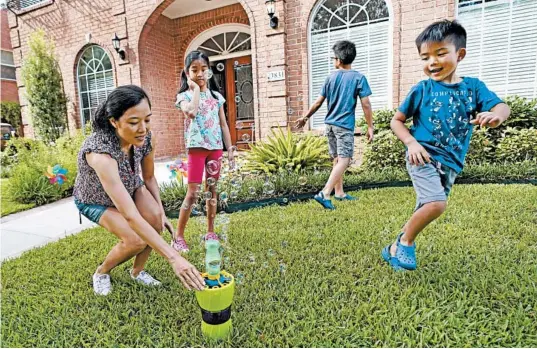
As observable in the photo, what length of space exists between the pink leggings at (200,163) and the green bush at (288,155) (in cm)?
228

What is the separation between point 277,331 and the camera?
1652 mm

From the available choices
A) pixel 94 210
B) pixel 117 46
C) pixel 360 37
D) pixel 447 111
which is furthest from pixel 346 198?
pixel 117 46

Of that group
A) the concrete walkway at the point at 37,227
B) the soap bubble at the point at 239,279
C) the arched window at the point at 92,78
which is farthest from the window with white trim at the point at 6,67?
the soap bubble at the point at 239,279

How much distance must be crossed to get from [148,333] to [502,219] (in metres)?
2.96

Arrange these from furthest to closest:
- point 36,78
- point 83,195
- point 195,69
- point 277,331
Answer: point 36,78, point 195,69, point 83,195, point 277,331

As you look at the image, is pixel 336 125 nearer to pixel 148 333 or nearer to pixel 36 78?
pixel 148 333

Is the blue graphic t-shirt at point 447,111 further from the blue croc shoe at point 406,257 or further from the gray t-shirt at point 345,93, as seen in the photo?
the gray t-shirt at point 345,93

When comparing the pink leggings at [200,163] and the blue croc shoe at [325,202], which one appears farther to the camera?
the blue croc shoe at [325,202]

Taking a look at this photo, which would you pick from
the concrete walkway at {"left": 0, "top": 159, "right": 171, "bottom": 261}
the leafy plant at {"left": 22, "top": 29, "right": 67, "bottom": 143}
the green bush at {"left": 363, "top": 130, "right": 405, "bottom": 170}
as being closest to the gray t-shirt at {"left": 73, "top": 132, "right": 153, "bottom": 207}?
the concrete walkway at {"left": 0, "top": 159, "right": 171, "bottom": 261}

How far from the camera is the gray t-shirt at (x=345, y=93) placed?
12.2ft

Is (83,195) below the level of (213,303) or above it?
above

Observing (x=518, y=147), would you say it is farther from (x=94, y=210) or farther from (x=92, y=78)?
(x=92, y=78)

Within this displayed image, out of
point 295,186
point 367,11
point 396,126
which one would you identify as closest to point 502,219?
point 396,126

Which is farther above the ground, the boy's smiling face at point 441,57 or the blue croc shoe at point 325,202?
the boy's smiling face at point 441,57
